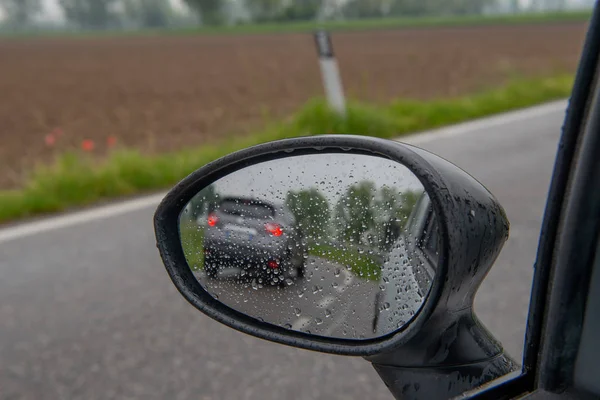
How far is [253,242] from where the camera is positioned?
107 cm

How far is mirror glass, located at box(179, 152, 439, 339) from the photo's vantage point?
0.96m

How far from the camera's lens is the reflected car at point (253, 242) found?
103 centimetres

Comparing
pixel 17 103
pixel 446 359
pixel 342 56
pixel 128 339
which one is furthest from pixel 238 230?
pixel 342 56

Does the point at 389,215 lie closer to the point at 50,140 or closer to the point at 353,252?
the point at 353,252

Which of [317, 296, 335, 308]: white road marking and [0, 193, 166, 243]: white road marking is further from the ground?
[317, 296, 335, 308]: white road marking

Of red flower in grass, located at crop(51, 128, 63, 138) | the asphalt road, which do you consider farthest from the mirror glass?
red flower in grass, located at crop(51, 128, 63, 138)

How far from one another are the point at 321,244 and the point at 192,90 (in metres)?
18.1

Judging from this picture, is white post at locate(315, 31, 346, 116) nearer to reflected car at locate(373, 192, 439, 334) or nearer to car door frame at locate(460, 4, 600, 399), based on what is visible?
reflected car at locate(373, 192, 439, 334)

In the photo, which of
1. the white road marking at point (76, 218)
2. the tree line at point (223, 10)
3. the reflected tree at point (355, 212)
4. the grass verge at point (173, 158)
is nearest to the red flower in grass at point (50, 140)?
the grass verge at point (173, 158)

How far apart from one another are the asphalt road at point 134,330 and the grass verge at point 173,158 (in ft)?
2.31

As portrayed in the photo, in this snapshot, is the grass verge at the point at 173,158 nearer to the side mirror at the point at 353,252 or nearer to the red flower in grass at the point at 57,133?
the side mirror at the point at 353,252

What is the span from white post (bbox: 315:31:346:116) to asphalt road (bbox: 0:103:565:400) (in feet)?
8.92

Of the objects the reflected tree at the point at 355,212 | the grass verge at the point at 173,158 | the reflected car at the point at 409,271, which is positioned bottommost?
the grass verge at the point at 173,158

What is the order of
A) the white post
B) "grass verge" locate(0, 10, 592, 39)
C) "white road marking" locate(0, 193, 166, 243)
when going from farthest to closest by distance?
"grass verge" locate(0, 10, 592, 39), the white post, "white road marking" locate(0, 193, 166, 243)
